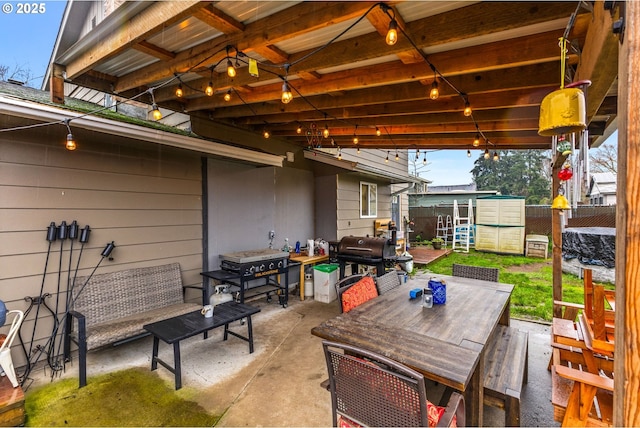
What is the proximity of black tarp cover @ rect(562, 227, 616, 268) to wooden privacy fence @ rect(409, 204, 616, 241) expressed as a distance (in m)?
1.07

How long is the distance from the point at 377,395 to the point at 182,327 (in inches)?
86.4

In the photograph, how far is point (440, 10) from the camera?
1973mm

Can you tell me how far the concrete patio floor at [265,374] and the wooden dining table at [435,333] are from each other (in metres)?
0.80

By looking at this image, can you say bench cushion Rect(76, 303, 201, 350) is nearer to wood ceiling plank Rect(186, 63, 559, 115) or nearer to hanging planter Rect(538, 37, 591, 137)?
wood ceiling plank Rect(186, 63, 559, 115)

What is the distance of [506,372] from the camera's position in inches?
84.0

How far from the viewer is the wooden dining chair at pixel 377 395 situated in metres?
1.33

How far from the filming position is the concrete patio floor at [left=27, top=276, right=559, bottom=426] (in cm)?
232

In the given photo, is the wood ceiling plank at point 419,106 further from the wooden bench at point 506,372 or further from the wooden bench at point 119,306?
the wooden bench at point 119,306

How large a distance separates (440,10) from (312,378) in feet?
10.8

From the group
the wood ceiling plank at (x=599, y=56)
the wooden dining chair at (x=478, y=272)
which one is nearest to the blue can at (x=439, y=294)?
the wooden dining chair at (x=478, y=272)

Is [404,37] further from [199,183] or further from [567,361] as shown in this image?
[199,183]

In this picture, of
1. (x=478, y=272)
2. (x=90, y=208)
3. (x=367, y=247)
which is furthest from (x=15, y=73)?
(x=478, y=272)

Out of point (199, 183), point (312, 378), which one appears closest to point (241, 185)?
point (199, 183)

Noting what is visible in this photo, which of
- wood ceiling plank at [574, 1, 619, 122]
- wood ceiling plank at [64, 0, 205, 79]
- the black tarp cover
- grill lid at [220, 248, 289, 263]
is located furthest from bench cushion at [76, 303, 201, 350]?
the black tarp cover
